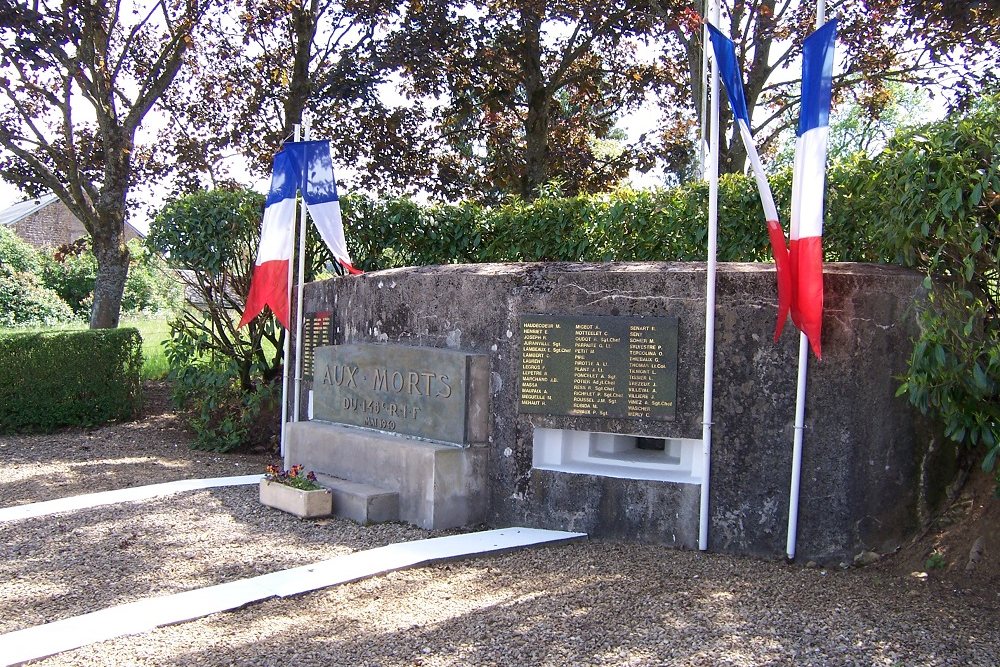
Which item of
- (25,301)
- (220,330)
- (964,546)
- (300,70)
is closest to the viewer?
(964,546)

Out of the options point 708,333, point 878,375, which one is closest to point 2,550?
point 708,333

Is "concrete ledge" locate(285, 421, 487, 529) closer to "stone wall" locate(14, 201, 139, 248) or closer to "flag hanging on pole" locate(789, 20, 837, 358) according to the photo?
"flag hanging on pole" locate(789, 20, 837, 358)

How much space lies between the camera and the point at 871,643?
13.5 feet

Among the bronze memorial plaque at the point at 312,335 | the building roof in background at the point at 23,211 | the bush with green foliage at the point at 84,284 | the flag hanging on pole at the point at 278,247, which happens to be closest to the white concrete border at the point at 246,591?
the bronze memorial plaque at the point at 312,335

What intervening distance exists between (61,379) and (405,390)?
19.9 feet

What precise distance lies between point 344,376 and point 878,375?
13.3 ft

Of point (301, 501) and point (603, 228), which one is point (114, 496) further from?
point (603, 228)

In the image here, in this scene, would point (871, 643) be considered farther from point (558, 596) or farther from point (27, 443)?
point (27, 443)

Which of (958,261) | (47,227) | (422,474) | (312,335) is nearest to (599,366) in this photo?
(422,474)

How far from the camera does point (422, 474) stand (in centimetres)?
625

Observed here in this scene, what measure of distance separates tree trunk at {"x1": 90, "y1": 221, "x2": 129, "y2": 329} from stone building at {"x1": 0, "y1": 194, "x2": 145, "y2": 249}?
2866 cm

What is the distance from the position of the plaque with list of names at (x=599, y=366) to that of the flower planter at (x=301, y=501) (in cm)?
167

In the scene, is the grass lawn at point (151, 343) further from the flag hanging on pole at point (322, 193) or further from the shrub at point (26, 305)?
the flag hanging on pole at point (322, 193)

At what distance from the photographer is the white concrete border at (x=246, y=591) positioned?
4.06 m
